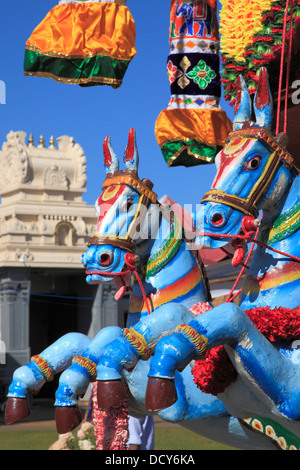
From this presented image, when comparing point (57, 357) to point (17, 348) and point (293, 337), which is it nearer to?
point (293, 337)

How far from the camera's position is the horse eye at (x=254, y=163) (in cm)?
398

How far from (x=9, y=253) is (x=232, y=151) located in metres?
15.3

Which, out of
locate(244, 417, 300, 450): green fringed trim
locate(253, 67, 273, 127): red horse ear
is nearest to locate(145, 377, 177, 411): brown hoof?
locate(244, 417, 300, 450): green fringed trim

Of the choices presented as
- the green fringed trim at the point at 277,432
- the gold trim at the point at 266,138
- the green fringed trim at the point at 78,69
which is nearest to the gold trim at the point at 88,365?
the green fringed trim at the point at 277,432

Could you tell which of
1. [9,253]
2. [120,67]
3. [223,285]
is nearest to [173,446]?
[223,285]

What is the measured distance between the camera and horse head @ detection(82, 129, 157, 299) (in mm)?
4797

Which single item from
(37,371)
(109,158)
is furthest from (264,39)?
(37,371)

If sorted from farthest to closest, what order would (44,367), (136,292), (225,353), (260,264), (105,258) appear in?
1. (136,292)
2. (105,258)
3. (44,367)
4. (260,264)
5. (225,353)

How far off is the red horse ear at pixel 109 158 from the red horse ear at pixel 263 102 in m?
1.35

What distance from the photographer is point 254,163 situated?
3996 millimetres

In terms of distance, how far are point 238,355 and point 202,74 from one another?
3.37 meters

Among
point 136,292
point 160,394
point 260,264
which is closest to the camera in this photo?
point 160,394

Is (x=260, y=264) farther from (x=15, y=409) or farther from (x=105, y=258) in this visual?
(x=15, y=409)

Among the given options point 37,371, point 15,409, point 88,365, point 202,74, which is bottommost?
point 15,409
